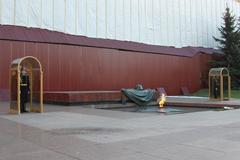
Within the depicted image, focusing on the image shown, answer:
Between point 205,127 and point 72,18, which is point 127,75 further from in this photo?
point 205,127

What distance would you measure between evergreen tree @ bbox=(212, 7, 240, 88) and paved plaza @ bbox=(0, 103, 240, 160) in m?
24.8

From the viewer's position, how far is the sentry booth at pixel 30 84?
58.1 feet

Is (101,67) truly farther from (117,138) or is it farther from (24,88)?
(117,138)

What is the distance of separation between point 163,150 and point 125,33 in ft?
87.5

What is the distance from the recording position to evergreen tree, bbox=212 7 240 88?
130 feet

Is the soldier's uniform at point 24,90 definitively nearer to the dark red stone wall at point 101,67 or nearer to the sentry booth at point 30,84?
the sentry booth at point 30,84

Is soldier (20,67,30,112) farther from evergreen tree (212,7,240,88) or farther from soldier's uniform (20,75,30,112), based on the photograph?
evergreen tree (212,7,240,88)

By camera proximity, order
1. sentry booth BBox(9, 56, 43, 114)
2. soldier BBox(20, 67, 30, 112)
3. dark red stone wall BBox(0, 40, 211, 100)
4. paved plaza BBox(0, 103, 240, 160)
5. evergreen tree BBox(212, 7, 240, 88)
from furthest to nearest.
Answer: evergreen tree BBox(212, 7, 240, 88)
dark red stone wall BBox(0, 40, 211, 100)
soldier BBox(20, 67, 30, 112)
sentry booth BBox(9, 56, 43, 114)
paved plaza BBox(0, 103, 240, 160)

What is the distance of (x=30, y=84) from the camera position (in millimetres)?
18906

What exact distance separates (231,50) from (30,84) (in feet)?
84.9

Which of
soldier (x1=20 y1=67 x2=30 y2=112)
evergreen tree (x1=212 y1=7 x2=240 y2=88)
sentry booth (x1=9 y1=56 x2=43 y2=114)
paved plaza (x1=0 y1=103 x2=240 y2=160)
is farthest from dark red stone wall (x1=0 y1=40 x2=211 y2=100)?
paved plaza (x1=0 y1=103 x2=240 y2=160)

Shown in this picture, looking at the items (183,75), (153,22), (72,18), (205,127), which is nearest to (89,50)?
(72,18)

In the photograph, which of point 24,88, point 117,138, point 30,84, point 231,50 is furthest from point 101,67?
point 117,138

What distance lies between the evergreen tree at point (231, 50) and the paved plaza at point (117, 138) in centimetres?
2476
